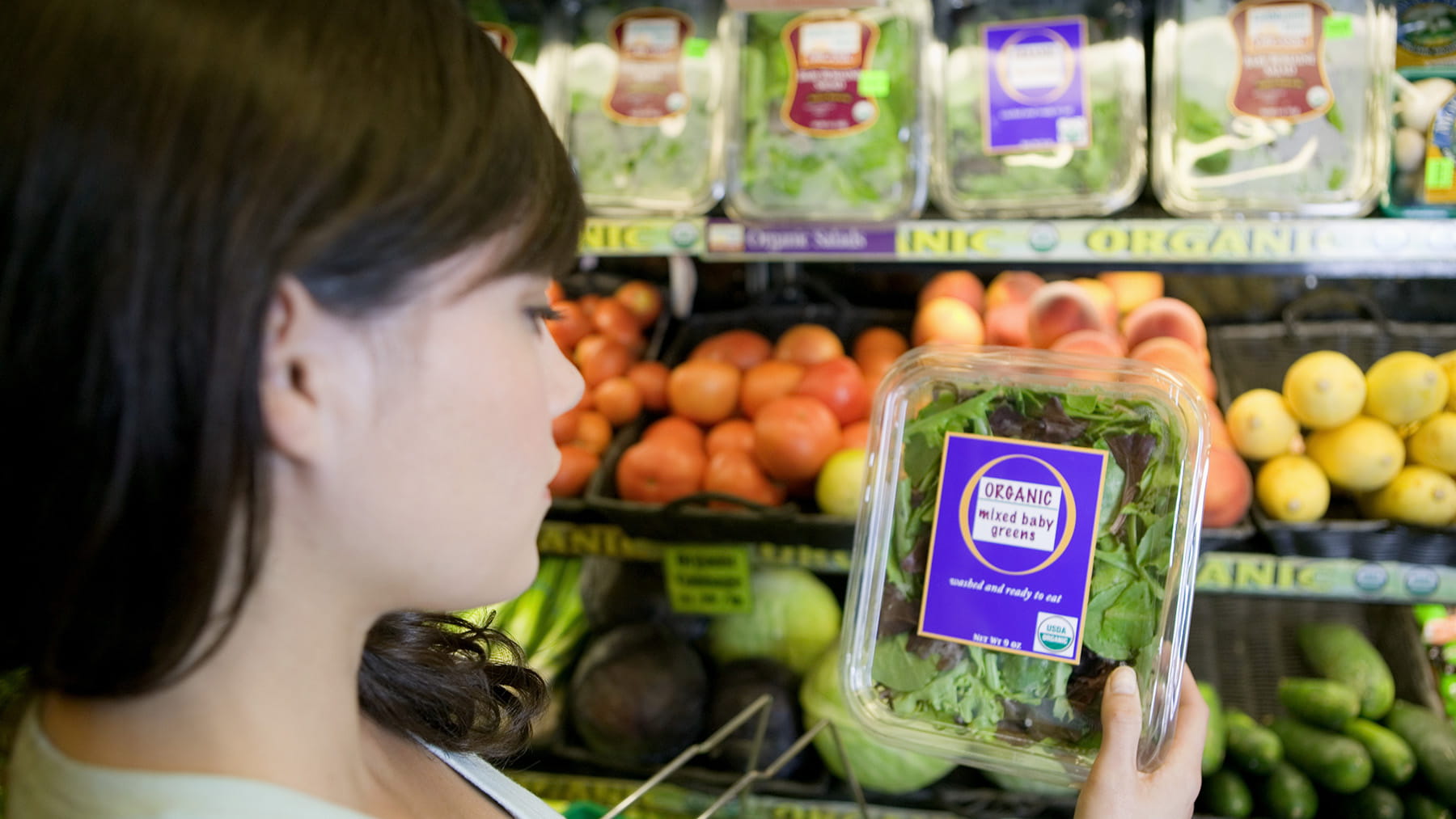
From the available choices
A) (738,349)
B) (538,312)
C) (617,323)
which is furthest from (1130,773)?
(617,323)

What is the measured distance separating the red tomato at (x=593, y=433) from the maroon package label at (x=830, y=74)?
0.62 m

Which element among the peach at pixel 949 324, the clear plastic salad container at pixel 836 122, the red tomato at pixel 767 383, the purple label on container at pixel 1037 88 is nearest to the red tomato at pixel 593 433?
the red tomato at pixel 767 383

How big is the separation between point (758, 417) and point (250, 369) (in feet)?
3.82

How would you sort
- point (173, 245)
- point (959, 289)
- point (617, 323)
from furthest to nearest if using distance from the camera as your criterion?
point (617, 323) < point (959, 289) < point (173, 245)

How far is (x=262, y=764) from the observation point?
2.04 feet

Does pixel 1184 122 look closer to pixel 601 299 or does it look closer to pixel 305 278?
pixel 601 299

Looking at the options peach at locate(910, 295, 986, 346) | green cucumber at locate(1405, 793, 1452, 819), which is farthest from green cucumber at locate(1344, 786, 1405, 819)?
peach at locate(910, 295, 986, 346)

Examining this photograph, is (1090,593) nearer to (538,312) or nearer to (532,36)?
(538,312)

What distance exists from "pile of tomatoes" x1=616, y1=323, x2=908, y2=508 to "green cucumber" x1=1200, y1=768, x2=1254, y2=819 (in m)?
0.75

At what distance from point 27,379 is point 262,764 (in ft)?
0.87

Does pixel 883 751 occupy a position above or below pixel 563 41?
below

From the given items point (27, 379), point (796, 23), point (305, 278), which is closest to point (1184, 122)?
point (796, 23)

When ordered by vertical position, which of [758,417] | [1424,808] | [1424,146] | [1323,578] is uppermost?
[1424,146]

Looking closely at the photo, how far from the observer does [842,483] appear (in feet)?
5.03
